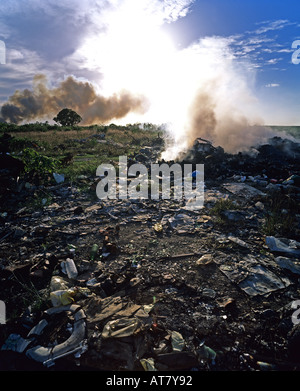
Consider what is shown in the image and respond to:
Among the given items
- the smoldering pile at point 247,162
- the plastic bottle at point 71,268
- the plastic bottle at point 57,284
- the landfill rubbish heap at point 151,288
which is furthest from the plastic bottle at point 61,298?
the smoldering pile at point 247,162

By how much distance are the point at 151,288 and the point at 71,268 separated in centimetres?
125

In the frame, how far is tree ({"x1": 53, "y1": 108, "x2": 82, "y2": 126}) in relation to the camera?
38.2 meters

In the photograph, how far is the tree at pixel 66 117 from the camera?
38.2m

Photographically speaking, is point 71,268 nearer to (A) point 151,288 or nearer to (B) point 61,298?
(B) point 61,298

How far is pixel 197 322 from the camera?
7.10 feet

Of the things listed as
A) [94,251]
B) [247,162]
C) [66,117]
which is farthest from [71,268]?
[66,117]

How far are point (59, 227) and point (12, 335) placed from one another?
247 centimetres

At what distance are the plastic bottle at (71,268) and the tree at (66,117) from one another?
4127cm

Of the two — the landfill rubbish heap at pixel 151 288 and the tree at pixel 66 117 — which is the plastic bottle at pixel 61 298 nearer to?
the landfill rubbish heap at pixel 151 288

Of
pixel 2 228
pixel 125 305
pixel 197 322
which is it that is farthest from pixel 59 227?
pixel 197 322

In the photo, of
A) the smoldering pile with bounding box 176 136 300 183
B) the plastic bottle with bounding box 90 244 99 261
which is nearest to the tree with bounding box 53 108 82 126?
the smoldering pile with bounding box 176 136 300 183

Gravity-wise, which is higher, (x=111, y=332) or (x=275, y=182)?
(x=275, y=182)

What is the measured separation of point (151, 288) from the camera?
8.68ft
